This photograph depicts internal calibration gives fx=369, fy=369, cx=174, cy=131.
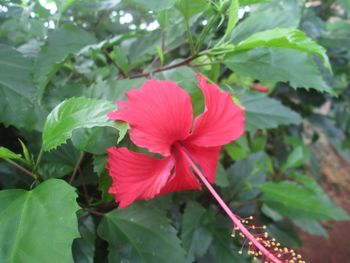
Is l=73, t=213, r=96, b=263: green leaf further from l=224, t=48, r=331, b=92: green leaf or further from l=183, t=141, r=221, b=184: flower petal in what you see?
l=224, t=48, r=331, b=92: green leaf

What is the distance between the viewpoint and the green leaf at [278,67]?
671 millimetres

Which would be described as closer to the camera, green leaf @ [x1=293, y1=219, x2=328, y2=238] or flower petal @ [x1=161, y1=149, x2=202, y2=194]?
flower petal @ [x1=161, y1=149, x2=202, y2=194]

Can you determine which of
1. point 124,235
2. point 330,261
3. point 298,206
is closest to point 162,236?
point 124,235

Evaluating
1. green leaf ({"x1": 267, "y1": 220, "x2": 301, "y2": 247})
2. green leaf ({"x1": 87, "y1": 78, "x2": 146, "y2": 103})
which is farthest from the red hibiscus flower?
green leaf ({"x1": 267, "y1": 220, "x2": 301, "y2": 247})

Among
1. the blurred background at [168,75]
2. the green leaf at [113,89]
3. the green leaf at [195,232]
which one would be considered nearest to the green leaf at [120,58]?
the blurred background at [168,75]

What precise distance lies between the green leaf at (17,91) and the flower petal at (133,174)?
6.8 inches

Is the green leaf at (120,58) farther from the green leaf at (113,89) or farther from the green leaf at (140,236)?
the green leaf at (140,236)

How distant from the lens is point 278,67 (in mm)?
688

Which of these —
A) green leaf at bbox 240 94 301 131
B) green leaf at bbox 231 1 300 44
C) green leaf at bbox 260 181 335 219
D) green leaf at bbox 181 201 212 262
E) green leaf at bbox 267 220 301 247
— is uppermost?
green leaf at bbox 231 1 300 44

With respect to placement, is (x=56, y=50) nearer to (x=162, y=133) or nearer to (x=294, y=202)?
(x=162, y=133)

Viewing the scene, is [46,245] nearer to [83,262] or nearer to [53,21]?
[83,262]

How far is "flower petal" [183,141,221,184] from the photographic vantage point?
21.6 inches

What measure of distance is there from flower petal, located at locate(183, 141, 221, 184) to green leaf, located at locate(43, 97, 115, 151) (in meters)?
0.13

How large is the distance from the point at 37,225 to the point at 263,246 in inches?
10.7
